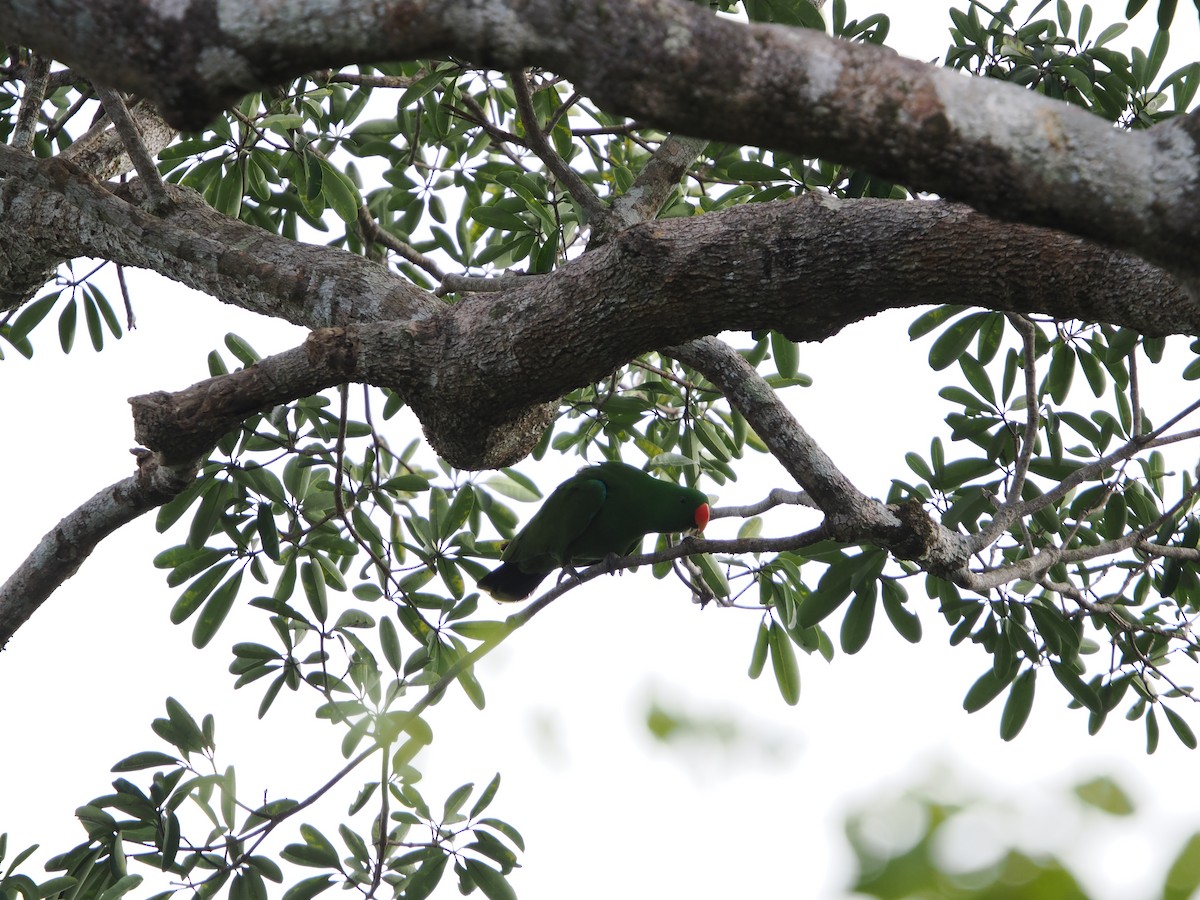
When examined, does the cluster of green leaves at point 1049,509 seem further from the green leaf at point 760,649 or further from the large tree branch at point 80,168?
the large tree branch at point 80,168

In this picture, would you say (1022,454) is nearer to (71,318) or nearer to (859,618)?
(859,618)

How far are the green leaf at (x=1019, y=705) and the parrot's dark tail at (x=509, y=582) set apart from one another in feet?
5.84

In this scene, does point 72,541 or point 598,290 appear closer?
point 598,290

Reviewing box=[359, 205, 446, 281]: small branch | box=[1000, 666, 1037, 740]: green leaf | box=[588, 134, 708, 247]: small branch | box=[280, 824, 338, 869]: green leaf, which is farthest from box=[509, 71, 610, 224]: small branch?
box=[280, 824, 338, 869]: green leaf

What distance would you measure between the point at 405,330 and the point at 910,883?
2.41m

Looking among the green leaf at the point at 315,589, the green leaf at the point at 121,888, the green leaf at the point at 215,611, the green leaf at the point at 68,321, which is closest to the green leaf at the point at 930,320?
the green leaf at the point at 315,589

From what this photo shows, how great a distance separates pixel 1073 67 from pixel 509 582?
8.71ft

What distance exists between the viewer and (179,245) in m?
3.21

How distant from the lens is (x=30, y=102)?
3598 millimetres

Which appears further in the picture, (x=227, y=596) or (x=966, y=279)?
(x=227, y=596)

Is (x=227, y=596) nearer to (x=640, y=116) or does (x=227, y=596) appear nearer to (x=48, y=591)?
(x=48, y=591)

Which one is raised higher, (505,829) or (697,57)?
(697,57)

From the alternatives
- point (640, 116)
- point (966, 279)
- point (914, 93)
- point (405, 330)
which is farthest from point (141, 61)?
point (966, 279)

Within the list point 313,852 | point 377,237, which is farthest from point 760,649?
point 377,237
